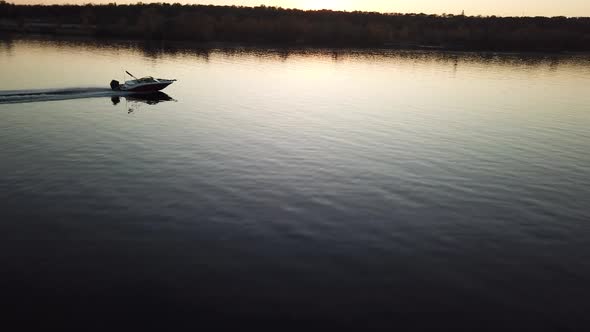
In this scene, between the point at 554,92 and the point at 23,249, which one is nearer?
the point at 23,249

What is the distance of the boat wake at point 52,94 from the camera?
5003 cm

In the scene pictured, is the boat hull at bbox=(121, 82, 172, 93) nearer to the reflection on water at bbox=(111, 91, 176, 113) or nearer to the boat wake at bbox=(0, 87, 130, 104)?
the boat wake at bbox=(0, 87, 130, 104)

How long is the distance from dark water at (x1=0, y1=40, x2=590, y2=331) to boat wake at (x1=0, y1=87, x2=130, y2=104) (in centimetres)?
47

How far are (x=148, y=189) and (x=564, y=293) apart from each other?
68.1 feet

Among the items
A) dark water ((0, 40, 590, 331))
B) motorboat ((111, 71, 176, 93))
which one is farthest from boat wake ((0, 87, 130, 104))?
motorboat ((111, 71, 176, 93))

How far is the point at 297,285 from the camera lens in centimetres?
1609

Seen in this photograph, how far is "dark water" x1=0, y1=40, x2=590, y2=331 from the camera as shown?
48.8ft

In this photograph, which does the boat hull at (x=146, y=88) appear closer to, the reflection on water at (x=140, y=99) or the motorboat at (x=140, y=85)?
the motorboat at (x=140, y=85)

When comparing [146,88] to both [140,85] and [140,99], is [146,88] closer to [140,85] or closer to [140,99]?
[140,85]

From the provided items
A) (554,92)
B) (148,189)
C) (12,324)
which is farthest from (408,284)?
(554,92)

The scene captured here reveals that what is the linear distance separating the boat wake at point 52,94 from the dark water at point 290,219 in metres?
0.47

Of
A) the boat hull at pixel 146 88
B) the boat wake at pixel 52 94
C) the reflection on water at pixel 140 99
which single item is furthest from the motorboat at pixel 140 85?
the reflection on water at pixel 140 99

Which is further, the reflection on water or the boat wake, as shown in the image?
the reflection on water

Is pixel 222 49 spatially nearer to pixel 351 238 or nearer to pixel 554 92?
pixel 554 92
